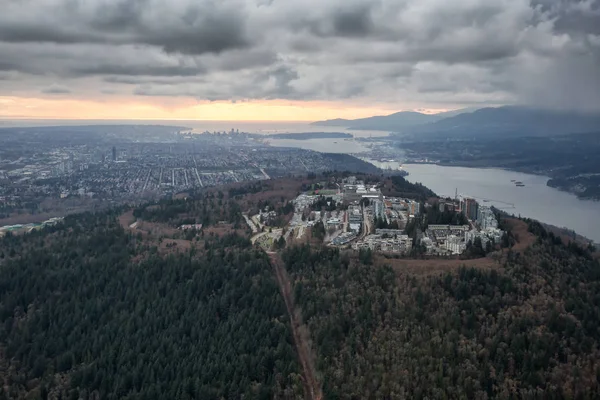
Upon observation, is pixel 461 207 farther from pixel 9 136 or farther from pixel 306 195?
pixel 9 136

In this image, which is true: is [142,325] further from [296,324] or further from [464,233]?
[464,233]

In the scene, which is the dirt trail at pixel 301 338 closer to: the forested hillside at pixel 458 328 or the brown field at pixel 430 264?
the forested hillside at pixel 458 328

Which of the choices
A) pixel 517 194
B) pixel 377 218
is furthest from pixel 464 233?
pixel 517 194

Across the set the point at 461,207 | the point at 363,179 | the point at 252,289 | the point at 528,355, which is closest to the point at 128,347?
the point at 252,289

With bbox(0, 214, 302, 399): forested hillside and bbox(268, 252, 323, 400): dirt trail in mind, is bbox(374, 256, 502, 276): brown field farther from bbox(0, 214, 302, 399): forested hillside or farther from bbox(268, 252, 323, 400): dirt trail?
bbox(0, 214, 302, 399): forested hillside

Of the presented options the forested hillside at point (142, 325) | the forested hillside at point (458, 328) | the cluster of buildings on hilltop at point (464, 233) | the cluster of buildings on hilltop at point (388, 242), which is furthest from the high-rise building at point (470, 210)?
the forested hillside at point (142, 325)
